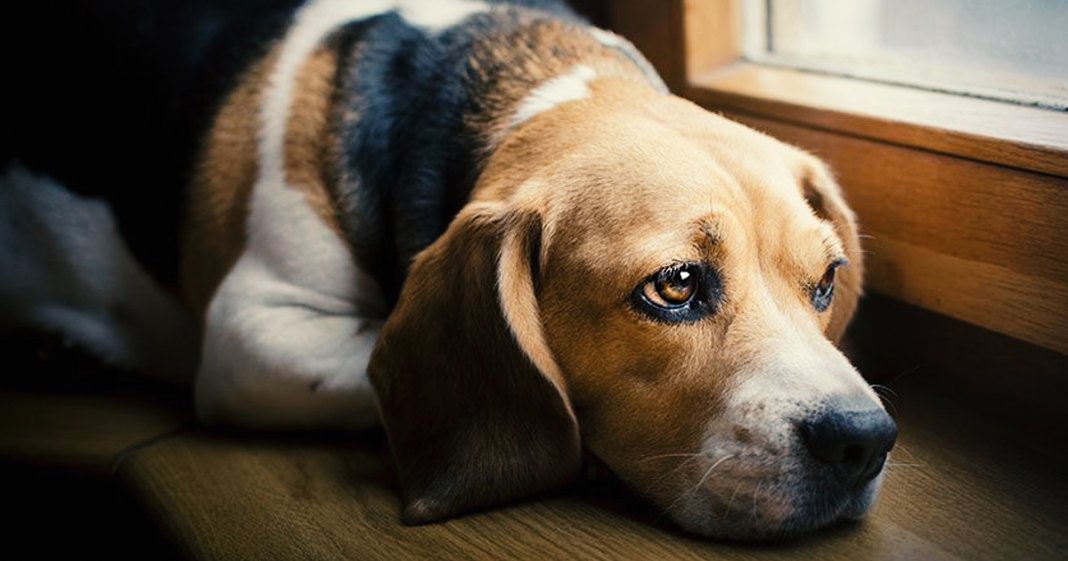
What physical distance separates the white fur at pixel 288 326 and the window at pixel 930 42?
119cm

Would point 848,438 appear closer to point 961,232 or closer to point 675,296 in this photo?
point 675,296

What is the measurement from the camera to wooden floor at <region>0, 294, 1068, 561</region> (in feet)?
5.72

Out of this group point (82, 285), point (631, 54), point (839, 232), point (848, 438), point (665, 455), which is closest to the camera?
point (848, 438)

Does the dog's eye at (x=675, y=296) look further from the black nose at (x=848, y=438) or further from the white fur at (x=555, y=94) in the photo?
the white fur at (x=555, y=94)

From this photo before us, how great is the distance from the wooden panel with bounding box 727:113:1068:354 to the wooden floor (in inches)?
4.5

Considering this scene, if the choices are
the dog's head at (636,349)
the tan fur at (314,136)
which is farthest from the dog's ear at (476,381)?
the tan fur at (314,136)

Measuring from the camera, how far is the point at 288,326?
7.29 ft

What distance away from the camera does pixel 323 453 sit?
2.21 metres

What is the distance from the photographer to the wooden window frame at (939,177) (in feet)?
6.77

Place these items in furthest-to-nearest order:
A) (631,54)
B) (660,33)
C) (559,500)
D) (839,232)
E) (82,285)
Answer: (660,33), (82,285), (631,54), (839,232), (559,500)

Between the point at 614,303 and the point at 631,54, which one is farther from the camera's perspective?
the point at 631,54

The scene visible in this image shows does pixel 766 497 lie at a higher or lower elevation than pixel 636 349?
lower

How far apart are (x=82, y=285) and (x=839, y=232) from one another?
5.81 ft

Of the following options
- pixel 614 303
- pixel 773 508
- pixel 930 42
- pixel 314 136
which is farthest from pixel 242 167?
pixel 930 42
